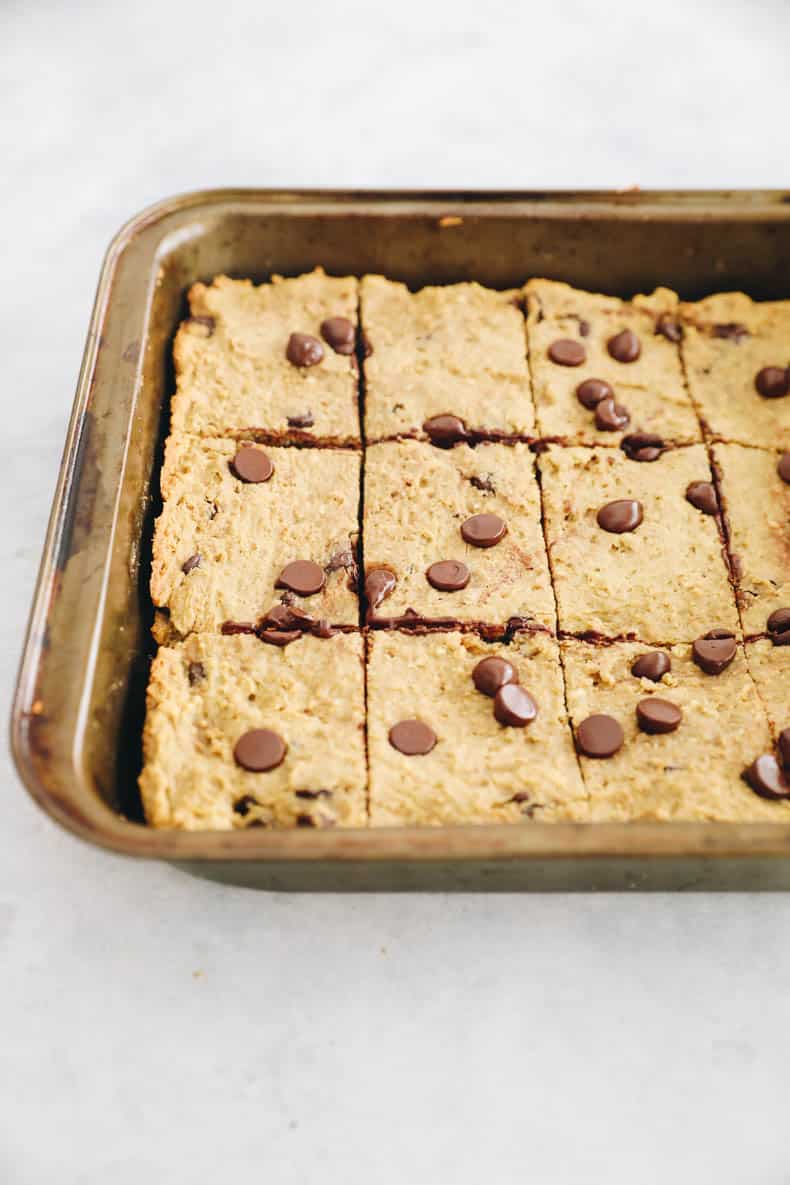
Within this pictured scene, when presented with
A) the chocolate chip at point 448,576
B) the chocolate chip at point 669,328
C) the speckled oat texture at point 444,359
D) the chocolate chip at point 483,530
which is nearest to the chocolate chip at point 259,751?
the chocolate chip at point 448,576

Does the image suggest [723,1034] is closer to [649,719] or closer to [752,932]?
[752,932]

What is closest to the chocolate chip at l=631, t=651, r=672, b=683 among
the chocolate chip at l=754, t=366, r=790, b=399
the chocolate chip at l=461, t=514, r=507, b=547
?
the chocolate chip at l=461, t=514, r=507, b=547

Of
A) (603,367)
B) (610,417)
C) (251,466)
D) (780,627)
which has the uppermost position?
(603,367)

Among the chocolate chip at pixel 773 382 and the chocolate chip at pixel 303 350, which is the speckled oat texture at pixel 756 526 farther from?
the chocolate chip at pixel 303 350

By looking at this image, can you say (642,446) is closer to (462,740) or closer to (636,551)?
(636,551)

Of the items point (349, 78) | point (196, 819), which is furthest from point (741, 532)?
point (349, 78)

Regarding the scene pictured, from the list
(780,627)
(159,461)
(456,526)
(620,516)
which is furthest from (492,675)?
(159,461)
